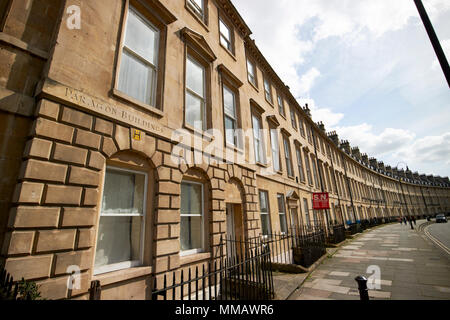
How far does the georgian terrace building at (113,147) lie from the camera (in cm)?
297

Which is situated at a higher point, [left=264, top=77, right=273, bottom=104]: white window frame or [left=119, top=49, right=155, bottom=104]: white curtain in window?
[left=264, top=77, right=273, bottom=104]: white window frame

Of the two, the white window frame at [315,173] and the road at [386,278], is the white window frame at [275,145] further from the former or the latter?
the white window frame at [315,173]

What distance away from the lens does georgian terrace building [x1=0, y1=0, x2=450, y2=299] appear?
2975mm

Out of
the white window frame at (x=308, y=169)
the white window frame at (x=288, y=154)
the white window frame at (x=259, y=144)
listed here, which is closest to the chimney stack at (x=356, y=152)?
the white window frame at (x=308, y=169)

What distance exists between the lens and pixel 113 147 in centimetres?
393

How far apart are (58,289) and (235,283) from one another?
3.52 m

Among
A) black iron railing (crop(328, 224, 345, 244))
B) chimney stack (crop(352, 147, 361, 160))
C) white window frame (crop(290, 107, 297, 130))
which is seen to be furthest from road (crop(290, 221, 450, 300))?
chimney stack (crop(352, 147, 361, 160))

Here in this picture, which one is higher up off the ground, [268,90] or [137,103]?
[268,90]

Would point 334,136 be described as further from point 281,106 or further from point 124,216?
point 124,216

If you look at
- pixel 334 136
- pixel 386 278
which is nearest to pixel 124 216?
pixel 386 278

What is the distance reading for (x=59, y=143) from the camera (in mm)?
3250

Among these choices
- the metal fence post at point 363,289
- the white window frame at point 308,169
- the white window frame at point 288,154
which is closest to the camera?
the metal fence post at point 363,289

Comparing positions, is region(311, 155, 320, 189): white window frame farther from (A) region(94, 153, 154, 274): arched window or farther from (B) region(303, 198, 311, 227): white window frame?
(A) region(94, 153, 154, 274): arched window

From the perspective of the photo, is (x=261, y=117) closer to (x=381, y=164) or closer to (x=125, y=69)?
(x=125, y=69)
